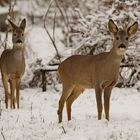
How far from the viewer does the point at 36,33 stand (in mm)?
30188

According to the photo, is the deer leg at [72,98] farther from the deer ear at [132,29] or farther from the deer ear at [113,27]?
the deer ear at [132,29]

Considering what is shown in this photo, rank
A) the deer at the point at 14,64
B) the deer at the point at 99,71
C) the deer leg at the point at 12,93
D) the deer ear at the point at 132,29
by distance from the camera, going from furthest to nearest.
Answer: the deer at the point at 14,64 → the deer leg at the point at 12,93 → the deer ear at the point at 132,29 → the deer at the point at 99,71

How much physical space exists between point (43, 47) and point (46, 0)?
5252mm

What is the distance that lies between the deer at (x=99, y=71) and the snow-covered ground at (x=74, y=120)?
1.66ft

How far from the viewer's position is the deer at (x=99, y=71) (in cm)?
934

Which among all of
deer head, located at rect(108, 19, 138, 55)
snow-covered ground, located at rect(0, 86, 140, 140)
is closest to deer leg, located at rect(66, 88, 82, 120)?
snow-covered ground, located at rect(0, 86, 140, 140)

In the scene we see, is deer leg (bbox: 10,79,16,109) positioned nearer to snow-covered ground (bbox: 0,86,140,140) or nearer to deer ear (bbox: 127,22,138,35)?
snow-covered ground (bbox: 0,86,140,140)

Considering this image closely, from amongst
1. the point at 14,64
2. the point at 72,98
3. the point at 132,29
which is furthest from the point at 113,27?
the point at 14,64

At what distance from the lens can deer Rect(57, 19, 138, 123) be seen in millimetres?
9344

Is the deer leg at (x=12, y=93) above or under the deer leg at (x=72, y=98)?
under

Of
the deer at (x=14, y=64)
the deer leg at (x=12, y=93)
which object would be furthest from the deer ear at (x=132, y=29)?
the deer leg at (x=12, y=93)

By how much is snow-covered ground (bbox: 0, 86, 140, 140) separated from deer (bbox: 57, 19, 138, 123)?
0.51m

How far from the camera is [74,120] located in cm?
915

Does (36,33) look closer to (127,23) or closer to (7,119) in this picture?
(127,23)
